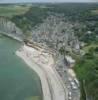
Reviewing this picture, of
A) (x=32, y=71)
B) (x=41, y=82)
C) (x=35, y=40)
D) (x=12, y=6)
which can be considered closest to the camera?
(x=41, y=82)

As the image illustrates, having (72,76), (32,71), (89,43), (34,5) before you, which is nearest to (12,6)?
(34,5)

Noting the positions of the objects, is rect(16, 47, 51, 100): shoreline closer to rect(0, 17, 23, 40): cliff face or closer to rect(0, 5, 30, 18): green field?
rect(0, 17, 23, 40): cliff face

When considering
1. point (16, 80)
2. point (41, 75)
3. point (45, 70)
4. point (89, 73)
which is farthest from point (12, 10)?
point (89, 73)

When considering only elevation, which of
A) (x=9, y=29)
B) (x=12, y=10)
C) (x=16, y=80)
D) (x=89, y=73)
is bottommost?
(x=9, y=29)

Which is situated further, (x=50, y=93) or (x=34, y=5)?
(x=34, y=5)

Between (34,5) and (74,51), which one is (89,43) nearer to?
(74,51)

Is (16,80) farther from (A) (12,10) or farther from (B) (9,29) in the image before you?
(A) (12,10)

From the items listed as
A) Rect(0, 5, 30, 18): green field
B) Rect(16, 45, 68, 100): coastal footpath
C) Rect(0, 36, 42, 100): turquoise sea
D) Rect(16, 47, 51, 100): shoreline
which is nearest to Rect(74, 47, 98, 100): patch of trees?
Rect(16, 45, 68, 100): coastal footpath
